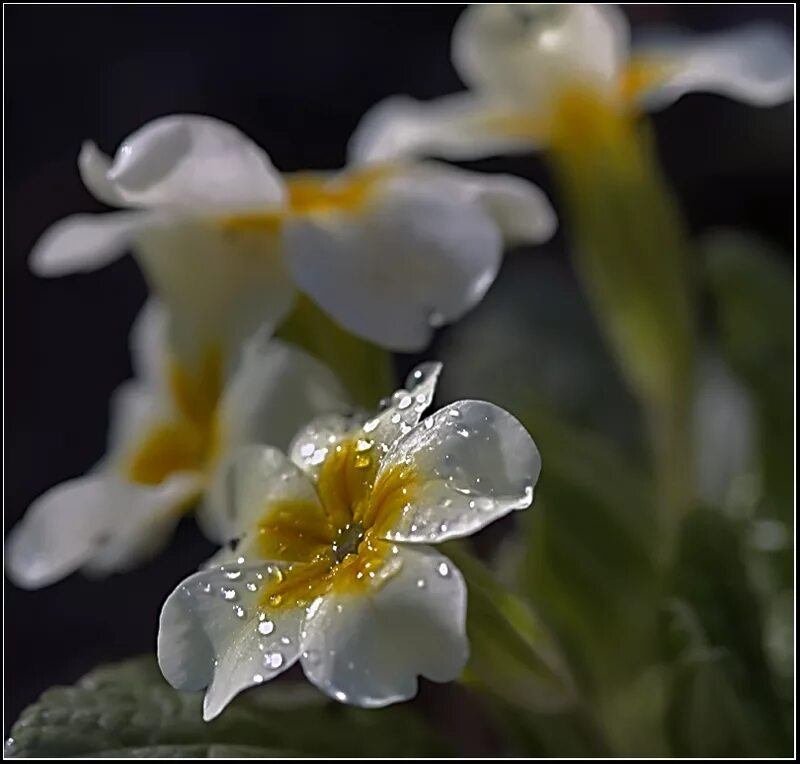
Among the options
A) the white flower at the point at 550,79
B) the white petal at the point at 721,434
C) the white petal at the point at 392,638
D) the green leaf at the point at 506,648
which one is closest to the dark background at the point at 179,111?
the white petal at the point at 721,434

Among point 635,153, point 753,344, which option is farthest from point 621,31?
point 753,344

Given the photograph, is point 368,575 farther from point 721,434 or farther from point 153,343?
point 721,434

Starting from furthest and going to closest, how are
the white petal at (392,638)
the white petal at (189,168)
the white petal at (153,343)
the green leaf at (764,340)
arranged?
the green leaf at (764,340)
the white petal at (153,343)
the white petal at (189,168)
the white petal at (392,638)

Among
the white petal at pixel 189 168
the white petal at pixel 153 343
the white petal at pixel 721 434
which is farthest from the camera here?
the white petal at pixel 721 434

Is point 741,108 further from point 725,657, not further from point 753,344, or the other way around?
point 725,657

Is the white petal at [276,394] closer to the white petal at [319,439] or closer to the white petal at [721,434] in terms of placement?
the white petal at [319,439]

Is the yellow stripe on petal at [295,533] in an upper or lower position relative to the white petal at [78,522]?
upper

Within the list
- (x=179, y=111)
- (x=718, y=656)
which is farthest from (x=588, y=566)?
(x=179, y=111)
